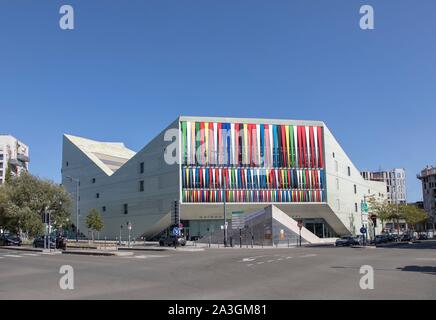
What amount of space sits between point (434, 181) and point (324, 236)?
89091 millimetres

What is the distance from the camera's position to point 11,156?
14350 centimetres

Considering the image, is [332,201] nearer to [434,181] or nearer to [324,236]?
[324,236]

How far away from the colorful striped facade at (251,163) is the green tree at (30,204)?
71.5 feet

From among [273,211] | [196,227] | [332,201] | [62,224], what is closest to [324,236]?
[332,201]

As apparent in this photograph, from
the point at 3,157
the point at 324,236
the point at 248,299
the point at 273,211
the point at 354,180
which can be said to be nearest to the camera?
the point at 248,299

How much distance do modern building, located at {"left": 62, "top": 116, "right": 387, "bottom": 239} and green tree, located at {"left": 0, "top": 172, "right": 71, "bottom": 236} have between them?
64.0ft

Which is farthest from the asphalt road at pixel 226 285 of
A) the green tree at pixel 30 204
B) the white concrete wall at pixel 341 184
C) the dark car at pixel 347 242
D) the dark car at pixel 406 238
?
the white concrete wall at pixel 341 184

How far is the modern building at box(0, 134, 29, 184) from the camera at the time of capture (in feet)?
452

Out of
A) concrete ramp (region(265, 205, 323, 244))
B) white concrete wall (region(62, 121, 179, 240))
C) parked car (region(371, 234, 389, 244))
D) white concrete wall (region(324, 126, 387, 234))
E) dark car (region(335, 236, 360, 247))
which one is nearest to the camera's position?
dark car (region(335, 236, 360, 247))

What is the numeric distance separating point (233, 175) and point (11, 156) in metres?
91.7

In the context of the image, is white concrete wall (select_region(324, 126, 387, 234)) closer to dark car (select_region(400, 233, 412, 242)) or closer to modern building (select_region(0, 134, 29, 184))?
dark car (select_region(400, 233, 412, 242))

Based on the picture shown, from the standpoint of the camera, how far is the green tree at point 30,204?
187 feet

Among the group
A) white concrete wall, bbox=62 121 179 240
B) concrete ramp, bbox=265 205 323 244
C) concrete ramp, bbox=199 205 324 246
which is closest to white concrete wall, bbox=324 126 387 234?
concrete ramp, bbox=265 205 323 244

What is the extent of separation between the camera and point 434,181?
6250 inches
